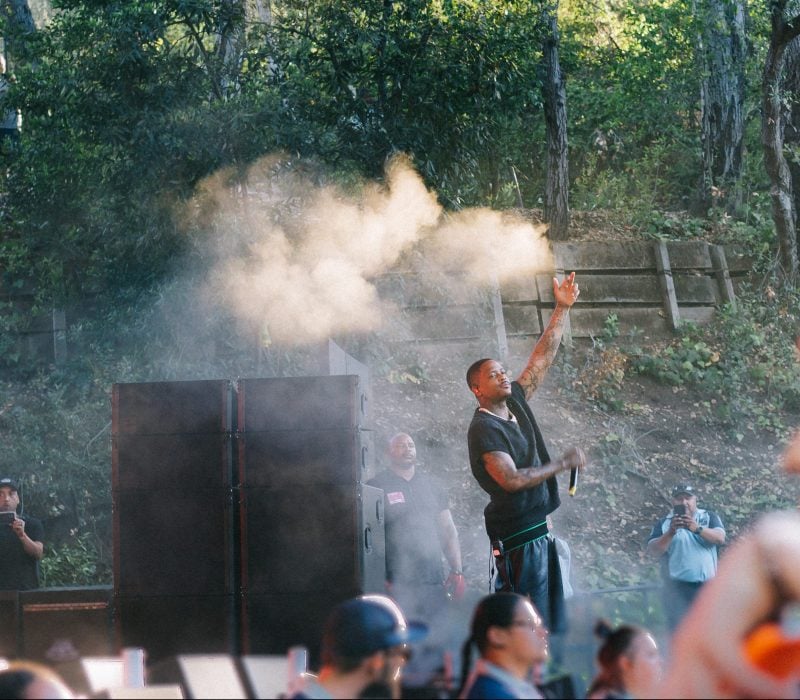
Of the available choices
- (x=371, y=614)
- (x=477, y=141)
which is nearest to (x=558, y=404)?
(x=477, y=141)

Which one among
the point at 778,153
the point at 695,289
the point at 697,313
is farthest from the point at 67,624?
the point at 778,153

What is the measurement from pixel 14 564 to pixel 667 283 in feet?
29.6

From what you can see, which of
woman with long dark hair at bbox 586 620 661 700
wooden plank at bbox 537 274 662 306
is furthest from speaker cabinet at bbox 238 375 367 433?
wooden plank at bbox 537 274 662 306

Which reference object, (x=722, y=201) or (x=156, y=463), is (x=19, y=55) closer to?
(x=156, y=463)

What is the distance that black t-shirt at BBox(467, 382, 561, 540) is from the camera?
5.24 m

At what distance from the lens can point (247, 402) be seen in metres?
5.97

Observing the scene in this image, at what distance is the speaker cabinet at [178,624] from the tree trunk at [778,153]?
1013 centimetres

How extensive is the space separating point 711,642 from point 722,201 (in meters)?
14.5

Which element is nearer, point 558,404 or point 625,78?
point 558,404

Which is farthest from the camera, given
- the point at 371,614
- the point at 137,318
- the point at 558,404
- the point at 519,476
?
the point at 558,404

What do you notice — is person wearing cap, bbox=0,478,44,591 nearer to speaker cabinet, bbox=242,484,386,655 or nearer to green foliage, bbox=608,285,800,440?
speaker cabinet, bbox=242,484,386,655

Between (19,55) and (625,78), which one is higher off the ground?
(625,78)

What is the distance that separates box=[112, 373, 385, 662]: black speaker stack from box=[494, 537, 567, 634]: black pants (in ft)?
3.02

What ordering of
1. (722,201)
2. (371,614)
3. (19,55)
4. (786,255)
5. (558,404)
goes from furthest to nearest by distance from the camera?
(722,201) < (786,255) < (558,404) < (19,55) < (371,614)
